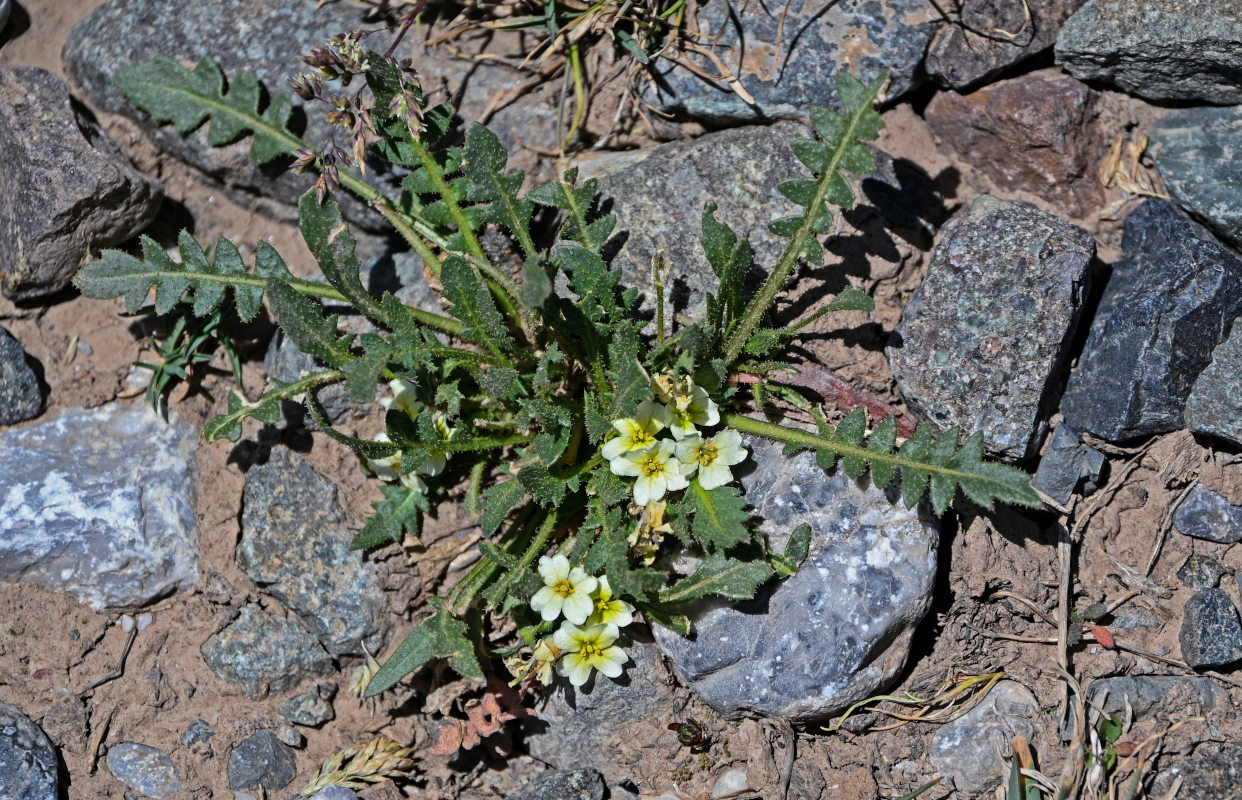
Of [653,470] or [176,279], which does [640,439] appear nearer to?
[653,470]

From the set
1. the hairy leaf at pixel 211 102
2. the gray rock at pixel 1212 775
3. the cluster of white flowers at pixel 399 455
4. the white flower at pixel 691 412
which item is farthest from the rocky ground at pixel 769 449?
the white flower at pixel 691 412

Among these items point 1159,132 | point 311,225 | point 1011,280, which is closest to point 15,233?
point 311,225

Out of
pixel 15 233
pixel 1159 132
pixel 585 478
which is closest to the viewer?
pixel 585 478

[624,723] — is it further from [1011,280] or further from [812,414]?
[1011,280]

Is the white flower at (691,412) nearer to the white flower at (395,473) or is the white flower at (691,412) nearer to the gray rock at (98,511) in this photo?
the white flower at (395,473)

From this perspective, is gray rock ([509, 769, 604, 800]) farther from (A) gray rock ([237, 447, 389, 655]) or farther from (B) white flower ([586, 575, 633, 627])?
(A) gray rock ([237, 447, 389, 655])

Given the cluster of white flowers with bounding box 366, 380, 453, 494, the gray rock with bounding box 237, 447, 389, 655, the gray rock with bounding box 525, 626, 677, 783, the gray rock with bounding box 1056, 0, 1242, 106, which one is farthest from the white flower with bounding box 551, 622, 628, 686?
the gray rock with bounding box 1056, 0, 1242, 106
